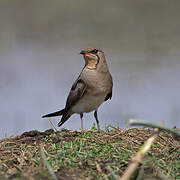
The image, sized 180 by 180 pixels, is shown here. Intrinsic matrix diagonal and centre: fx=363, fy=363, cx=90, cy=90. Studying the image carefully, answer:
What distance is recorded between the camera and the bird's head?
501 centimetres

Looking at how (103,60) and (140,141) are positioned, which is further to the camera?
(103,60)

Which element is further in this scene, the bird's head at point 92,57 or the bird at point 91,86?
the bird's head at point 92,57

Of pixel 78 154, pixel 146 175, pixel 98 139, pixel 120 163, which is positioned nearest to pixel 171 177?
pixel 146 175

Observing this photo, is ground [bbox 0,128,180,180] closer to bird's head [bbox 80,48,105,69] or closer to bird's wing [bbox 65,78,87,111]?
bird's wing [bbox 65,78,87,111]

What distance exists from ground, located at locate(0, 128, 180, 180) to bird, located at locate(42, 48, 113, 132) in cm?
92

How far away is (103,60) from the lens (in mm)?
5082

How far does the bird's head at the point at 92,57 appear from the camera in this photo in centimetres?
501

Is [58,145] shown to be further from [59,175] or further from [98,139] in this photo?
[59,175]

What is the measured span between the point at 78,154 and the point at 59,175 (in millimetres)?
467

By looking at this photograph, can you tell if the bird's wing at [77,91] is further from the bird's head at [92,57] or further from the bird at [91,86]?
the bird's head at [92,57]

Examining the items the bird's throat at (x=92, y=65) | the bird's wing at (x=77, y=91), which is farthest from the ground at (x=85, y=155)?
the bird's throat at (x=92, y=65)

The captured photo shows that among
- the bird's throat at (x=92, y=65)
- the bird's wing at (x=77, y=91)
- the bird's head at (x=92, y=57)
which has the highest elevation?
the bird's head at (x=92, y=57)

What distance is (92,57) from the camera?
198 inches

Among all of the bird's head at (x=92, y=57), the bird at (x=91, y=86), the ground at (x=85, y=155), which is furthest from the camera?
the bird's head at (x=92, y=57)
